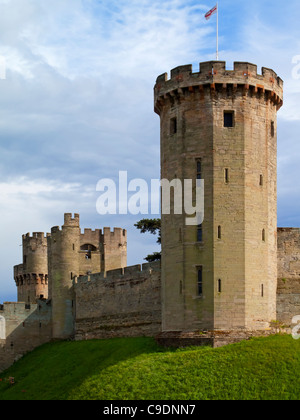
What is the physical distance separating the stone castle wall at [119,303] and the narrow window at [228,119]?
466 inches

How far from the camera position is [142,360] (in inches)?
1781

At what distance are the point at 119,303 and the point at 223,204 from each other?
15.6 meters

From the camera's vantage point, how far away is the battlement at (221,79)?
152 feet

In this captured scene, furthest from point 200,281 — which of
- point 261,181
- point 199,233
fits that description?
point 261,181

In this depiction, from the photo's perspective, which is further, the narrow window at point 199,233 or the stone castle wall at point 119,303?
the stone castle wall at point 119,303

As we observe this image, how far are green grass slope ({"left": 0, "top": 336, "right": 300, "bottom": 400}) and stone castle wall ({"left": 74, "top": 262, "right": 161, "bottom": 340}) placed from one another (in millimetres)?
4762

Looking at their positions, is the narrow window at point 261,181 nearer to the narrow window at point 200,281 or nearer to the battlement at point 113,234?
the narrow window at point 200,281

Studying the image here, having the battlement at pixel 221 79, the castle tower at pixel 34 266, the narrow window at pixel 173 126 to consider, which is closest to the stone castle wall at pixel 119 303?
the narrow window at pixel 173 126

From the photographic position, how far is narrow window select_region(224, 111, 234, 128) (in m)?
46.4

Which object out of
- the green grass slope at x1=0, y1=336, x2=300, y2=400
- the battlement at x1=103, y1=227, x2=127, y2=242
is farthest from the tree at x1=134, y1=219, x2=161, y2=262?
the green grass slope at x1=0, y1=336, x2=300, y2=400

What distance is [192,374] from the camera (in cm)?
4166

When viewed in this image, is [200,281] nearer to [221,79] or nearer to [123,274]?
[221,79]
